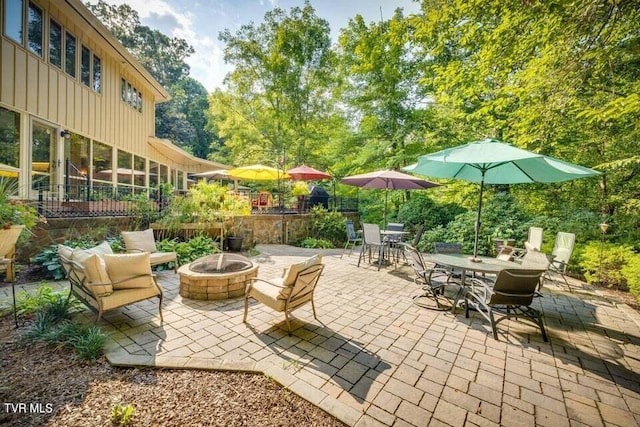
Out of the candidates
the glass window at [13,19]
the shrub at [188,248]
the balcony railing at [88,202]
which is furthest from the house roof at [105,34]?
the shrub at [188,248]

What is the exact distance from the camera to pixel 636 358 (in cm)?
297

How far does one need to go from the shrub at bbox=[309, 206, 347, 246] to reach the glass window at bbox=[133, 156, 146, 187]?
7.54 meters

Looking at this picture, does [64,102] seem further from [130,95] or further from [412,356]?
[412,356]

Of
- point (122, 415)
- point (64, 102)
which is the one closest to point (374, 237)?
point (122, 415)

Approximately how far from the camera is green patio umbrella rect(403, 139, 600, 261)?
3523 millimetres

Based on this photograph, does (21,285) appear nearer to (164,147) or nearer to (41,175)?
(41,175)

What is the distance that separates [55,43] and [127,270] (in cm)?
800

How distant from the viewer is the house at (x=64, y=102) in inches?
241

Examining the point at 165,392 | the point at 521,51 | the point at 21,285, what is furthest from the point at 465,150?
the point at 21,285

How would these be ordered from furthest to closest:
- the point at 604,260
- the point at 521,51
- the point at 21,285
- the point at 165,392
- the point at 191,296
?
the point at 604,260 < the point at 521,51 < the point at 21,285 < the point at 191,296 < the point at 165,392

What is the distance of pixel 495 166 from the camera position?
4.50 metres

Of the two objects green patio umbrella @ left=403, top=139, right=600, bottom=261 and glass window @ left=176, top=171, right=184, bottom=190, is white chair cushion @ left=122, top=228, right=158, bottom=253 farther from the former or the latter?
glass window @ left=176, top=171, right=184, bottom=190

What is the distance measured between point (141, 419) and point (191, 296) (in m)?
2.42

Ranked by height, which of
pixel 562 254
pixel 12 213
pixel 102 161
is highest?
pixel 102 161
